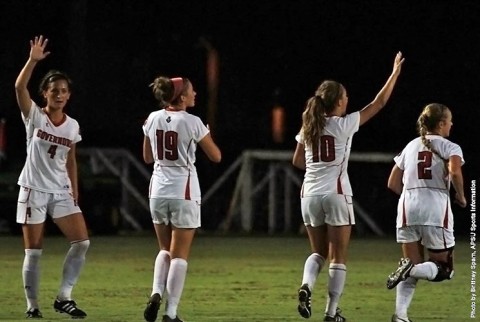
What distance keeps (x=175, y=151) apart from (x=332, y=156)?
1361mm

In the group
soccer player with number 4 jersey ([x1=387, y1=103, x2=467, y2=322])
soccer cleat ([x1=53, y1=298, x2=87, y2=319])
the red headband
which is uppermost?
the red headband

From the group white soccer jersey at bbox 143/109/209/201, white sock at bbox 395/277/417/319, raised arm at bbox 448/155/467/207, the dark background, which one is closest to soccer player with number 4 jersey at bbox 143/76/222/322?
white soccer jersey at bbox 143/109/209/201

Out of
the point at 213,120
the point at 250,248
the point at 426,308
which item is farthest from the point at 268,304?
the point at 213,120

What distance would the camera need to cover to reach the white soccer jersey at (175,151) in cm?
1248

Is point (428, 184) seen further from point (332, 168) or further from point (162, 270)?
point (162, 270)

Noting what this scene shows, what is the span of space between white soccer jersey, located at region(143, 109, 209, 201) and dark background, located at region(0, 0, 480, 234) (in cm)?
2133

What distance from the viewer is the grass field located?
1402 cm

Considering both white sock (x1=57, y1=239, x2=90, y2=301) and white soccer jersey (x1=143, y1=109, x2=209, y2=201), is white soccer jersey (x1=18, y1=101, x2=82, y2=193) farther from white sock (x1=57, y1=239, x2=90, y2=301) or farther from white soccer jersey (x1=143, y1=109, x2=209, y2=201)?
white soccer jersey (x1=143, y1=109, x2=209, y2=201)

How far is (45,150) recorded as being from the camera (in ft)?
43.3

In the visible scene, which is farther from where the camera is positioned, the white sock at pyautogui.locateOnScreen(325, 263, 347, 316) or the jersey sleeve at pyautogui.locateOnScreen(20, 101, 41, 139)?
the jersey sleeve at pyautogui.locateOnScreen(20, 101, 41, 139)

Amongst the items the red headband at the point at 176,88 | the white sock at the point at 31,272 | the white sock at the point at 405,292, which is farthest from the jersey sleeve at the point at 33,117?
the white sock at the point at 405,292

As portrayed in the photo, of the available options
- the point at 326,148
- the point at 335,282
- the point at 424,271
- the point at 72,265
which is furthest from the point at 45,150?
the point at 424,271

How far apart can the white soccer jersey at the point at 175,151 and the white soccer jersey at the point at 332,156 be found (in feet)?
3.38

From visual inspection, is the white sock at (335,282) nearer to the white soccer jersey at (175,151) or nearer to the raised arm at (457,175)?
the raised arm at (457,175)
